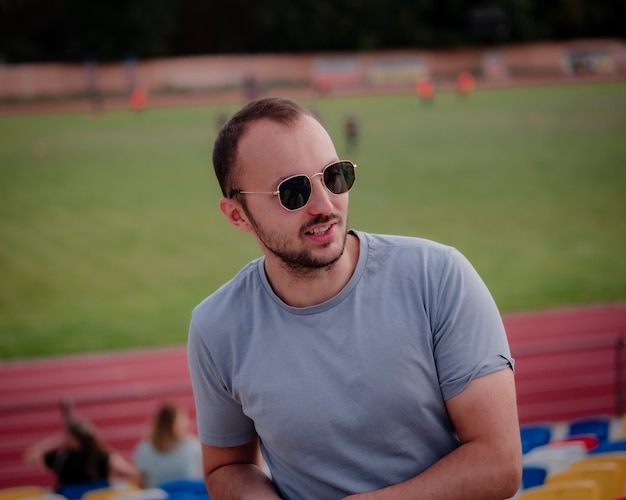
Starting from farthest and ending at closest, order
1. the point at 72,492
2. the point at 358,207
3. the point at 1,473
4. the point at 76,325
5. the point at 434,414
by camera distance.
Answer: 1. the point at 358,207
2. the point at 76,325
3. the point at 1,473
4. the point at 72,492
5. the point at 434,414

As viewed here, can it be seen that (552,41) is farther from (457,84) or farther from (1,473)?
(1,473)

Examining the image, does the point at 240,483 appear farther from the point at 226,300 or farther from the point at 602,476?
the point at 602,476

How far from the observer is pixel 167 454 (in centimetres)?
587

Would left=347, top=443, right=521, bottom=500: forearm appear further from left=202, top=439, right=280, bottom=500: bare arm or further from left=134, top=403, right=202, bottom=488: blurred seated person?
left=134, top=403, right=202, bottom=488: blurred seated person

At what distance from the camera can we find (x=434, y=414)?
185cm

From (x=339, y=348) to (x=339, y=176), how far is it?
1.32 feet

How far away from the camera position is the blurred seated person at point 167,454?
5836mm

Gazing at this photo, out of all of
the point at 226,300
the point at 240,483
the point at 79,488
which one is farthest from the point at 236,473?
the point at 79,488

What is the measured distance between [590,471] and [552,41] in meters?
45.8

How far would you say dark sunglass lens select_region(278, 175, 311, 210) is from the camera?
1894mm

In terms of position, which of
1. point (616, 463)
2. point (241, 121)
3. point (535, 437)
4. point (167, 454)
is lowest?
point (167, 454)

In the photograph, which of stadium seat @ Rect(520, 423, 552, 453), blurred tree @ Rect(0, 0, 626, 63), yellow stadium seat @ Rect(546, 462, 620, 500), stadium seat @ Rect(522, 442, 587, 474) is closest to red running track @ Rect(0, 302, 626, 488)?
stadium seat @ Rect(520, 423, 552, 453)

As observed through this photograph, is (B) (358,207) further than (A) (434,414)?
Yes

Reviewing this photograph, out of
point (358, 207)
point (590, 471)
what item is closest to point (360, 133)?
point (358, 207)
